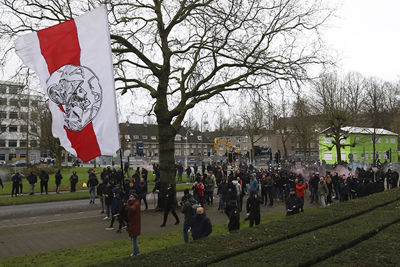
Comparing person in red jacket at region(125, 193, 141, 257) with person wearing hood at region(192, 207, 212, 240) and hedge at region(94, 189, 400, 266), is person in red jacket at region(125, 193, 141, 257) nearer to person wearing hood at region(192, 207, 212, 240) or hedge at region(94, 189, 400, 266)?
person wearing hood at region(192, 207, 212, 240)

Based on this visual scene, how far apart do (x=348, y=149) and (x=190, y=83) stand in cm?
4297

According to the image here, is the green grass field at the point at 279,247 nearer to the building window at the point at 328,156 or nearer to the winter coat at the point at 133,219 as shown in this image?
the winter coat at the point at 133,219

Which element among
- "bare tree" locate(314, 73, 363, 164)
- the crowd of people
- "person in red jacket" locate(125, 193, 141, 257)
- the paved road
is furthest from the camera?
"bare tree" locate(314, 73, 363, 164)

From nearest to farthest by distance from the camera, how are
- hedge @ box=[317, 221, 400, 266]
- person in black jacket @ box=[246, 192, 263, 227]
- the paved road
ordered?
1. hedge @ box=[317, 221, 400, 266]
2. the paved road
3. person in black jacket @ box=[246, 192, 263, 227]

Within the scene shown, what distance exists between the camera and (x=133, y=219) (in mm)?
9484

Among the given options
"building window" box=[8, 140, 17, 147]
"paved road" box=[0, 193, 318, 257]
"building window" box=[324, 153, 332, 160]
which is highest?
"building window" box=[8, 140, 17, 147]

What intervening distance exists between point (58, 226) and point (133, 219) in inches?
236

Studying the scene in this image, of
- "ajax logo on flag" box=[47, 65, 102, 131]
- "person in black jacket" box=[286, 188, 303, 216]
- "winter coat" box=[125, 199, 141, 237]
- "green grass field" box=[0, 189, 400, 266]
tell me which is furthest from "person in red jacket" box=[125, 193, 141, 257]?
"person in black jacket" box=[286, 188, 303, 216]

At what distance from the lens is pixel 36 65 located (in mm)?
7641

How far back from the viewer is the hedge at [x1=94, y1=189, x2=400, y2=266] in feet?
21.9

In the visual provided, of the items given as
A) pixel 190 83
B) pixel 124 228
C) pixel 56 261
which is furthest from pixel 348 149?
pixel 56 261

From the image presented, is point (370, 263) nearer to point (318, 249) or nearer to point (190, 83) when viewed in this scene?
point (318, 249)

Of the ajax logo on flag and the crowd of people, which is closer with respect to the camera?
the ajax logo on flag

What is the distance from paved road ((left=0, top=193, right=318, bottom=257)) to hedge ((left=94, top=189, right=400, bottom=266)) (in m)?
4.90
